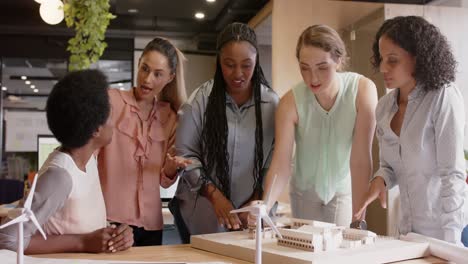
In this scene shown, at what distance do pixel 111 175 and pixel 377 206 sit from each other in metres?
2.31

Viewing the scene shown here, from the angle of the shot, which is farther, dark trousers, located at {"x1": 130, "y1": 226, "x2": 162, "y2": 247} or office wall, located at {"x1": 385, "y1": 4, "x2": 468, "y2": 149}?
office wall, located at {"x1": 385, "y1": 4, "x2": 468, "y2": 149}

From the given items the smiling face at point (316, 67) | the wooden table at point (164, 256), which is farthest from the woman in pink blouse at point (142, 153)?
the smiling face at point (316, 67)

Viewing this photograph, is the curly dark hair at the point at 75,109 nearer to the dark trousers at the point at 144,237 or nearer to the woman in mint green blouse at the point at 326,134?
the dark trousers at the point at 144,237

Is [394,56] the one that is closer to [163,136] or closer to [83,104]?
[163,136]

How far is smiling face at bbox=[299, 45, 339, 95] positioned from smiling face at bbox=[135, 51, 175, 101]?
1.70 ft

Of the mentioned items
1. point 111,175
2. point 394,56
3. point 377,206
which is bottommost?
point 377,206

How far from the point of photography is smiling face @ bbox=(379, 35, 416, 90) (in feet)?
5.24

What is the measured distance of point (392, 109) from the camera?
64.1 inches

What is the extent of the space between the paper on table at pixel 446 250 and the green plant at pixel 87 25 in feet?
5.63

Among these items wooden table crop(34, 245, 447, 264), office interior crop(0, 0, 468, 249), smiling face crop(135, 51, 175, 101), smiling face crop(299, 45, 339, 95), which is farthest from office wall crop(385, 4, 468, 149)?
wooden table crop(34, 245, 447, 264)

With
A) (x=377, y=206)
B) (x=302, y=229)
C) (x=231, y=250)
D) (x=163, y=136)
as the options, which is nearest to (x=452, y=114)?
(x=302, y=229)

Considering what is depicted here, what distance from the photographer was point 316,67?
1693 millimetres

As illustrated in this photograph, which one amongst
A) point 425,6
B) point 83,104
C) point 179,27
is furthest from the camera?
point 179,27

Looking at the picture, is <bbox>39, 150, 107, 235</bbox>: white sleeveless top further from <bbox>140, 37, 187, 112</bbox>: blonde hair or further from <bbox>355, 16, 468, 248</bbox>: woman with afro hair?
<bbox>355, 16, 468, 248</bbox>: woman with afro hair
